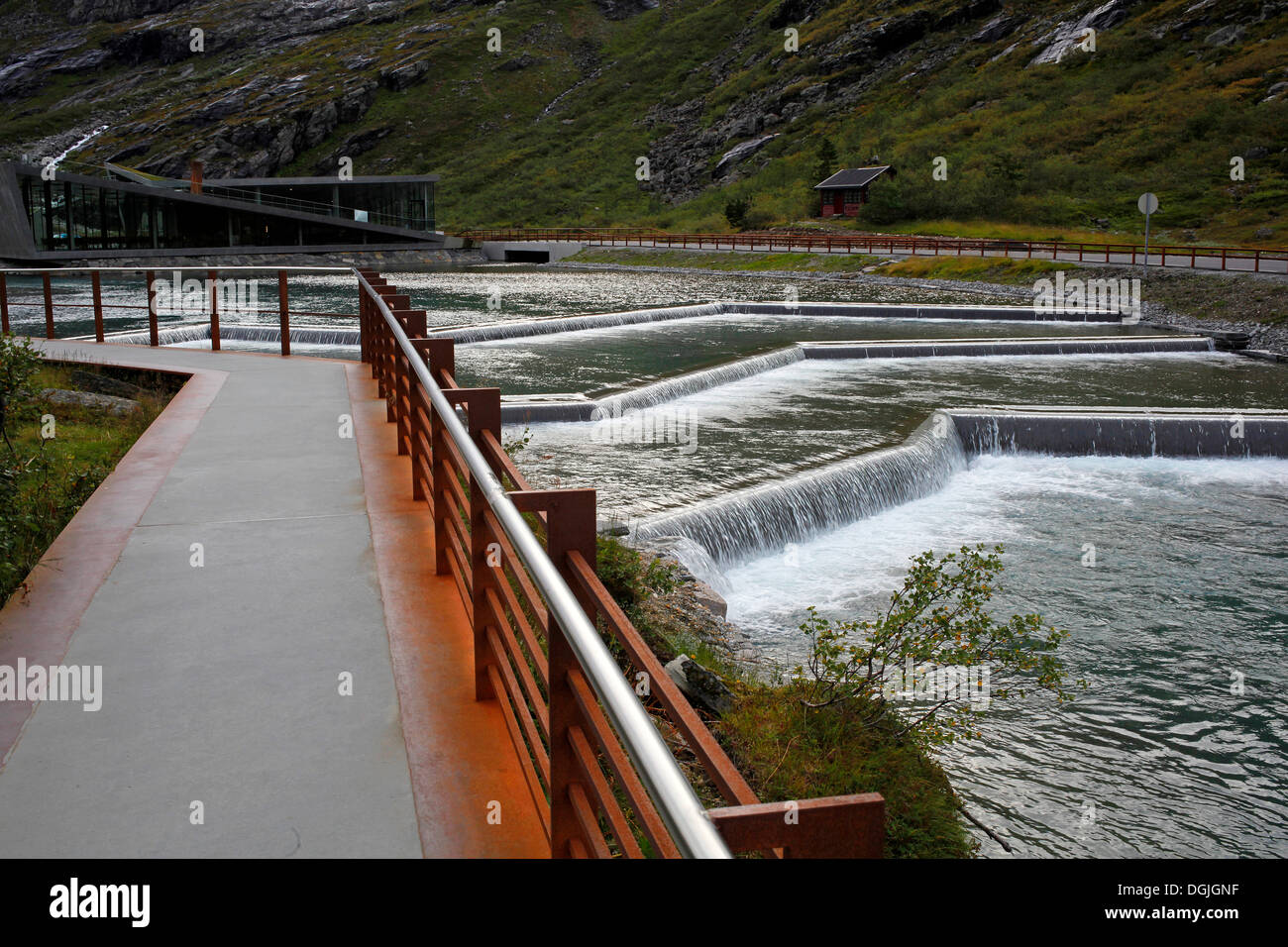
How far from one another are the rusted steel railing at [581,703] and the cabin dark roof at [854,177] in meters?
60.2

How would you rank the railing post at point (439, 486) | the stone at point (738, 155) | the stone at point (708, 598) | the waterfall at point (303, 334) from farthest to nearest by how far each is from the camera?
the stone at point (738, 155), the waterfall at point (303, 334), the stone at point (708, 598), the railing post at point (439, 486)

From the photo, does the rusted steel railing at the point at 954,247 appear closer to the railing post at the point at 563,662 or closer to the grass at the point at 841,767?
the grass at the point at 841,767

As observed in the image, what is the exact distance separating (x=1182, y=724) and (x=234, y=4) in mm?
185652

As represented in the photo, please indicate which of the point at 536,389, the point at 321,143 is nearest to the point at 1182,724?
the point at 536,389

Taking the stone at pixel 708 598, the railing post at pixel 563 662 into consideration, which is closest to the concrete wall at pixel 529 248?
the stone at pixel 708 598

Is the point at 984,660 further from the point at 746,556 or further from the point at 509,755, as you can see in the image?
the point at 509,755

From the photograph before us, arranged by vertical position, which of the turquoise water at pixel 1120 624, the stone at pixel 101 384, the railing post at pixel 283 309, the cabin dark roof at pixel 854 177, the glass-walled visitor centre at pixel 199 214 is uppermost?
the cabin dark roof at pixel 854 177

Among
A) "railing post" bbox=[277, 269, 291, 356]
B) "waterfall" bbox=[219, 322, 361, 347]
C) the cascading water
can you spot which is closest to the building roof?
the cascading water

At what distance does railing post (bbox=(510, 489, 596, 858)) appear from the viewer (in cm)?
301

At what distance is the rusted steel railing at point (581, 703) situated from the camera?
204 centimetres

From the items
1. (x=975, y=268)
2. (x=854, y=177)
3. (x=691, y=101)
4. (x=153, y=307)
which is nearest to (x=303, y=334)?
(x=153, y=307)

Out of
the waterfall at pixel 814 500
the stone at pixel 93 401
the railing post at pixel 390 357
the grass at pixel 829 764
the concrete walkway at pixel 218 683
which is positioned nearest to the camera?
the concrete walkway at pixel 218 683

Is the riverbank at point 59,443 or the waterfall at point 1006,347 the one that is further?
the waterfall at point 1006,347

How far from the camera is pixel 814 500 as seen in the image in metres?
13.1
